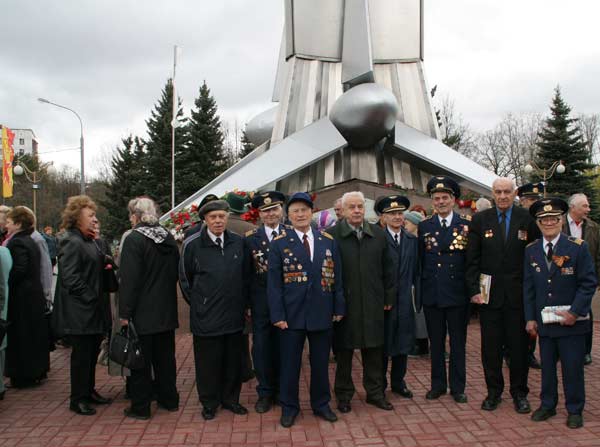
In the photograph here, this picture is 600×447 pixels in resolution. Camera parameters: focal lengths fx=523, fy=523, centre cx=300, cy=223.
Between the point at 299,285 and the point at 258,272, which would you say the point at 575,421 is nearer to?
the point at 299,285

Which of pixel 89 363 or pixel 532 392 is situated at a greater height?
pixel 89 363

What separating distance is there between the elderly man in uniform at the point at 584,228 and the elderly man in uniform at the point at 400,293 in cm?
232

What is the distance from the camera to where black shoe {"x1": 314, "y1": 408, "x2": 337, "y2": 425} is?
4.16 meters

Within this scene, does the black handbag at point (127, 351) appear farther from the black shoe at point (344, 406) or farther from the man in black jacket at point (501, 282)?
the man in black jacket at point (501, 282)

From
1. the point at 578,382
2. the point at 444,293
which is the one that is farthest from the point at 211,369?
the point at 578,382

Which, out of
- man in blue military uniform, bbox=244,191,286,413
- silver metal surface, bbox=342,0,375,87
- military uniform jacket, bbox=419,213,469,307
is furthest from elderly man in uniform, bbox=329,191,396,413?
silver metal surface, bbox=342,0,375,87

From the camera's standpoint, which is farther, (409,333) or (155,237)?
(409,333)

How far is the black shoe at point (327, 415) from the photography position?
13.6 feet

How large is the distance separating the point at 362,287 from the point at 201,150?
30.4 m

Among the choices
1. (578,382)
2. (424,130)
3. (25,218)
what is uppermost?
(424,130)

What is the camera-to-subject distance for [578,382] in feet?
13.3

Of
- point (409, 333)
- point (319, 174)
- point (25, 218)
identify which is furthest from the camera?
point (319, 174)

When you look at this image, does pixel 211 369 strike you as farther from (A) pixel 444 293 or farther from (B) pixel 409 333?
(A) pixel 444 293

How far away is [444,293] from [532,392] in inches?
51.9
